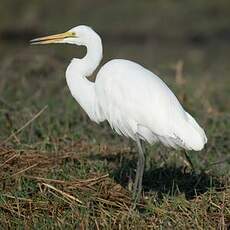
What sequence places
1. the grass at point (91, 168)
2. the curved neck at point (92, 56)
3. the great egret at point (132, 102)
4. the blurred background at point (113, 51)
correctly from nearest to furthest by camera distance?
the grass at point (91, 168) → the great egret at point (132, 102) → the curved neck at point (92, 56) → the blurred background at point (113, 51)

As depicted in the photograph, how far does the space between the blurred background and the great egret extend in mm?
1378

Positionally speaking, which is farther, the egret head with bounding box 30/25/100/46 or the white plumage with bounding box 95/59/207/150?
the egret head with bounding box 30/25/100/46

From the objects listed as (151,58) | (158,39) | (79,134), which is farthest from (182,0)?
(79,134)

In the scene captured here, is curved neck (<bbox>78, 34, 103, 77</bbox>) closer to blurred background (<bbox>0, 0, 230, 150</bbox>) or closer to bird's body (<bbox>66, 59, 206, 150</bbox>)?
bird's body (<bbox>66, 59, 206, 150</bbox>)

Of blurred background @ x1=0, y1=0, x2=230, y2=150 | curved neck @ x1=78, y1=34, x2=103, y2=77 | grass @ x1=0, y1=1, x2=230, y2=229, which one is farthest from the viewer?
blurred background @ x1=0, y1=0, x2=230, y2=150

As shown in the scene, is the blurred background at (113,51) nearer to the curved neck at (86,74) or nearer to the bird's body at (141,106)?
the curved neck at (86,74)

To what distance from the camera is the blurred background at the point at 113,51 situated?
7504mm

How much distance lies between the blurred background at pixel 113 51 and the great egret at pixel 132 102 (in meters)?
1.38

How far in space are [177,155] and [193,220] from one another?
5.59 ft

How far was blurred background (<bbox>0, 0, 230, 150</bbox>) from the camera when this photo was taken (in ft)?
24.6

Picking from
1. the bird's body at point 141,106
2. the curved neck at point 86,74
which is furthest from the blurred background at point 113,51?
the bird's body at point 141,106

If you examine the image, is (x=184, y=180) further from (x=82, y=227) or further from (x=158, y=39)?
(x=158, y=39)

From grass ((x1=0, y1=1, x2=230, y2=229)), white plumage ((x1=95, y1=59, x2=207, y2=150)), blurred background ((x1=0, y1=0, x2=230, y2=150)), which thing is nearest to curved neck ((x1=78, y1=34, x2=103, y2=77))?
white plumage ((x1=95, y1=59, x2=207, y2=150))

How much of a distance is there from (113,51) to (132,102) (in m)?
13.3
